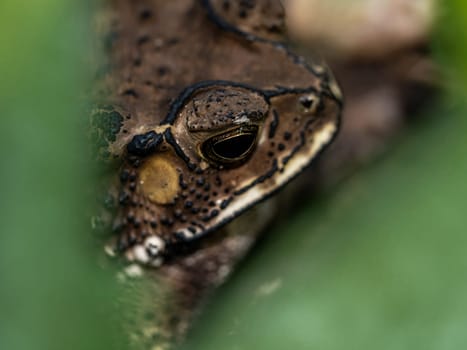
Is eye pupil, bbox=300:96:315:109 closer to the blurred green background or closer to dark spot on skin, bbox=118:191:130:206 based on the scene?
the blurred green background

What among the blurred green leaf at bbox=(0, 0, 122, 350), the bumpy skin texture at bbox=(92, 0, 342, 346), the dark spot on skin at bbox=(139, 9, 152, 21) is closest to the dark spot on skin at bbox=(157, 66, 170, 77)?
the bumpy skin texture at bbox=(92, 0, 342, 346)

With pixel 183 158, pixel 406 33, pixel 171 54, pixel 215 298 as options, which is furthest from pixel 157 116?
pixel 406 33

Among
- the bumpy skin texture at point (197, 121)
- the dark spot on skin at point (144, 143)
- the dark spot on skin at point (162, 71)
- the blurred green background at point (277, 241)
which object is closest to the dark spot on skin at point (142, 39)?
the bumpy skin texture at point (197, 121)

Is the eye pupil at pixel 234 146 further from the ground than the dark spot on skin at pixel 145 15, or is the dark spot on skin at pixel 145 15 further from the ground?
the dark spot on skin at pixel 145 15

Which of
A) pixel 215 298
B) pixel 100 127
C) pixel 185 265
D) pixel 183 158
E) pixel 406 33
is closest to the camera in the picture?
pixel 100 127

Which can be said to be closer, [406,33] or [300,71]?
[300,71]

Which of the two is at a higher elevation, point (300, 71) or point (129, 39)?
point (129, 39)

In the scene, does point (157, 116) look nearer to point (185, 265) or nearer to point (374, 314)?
point (185, 265)

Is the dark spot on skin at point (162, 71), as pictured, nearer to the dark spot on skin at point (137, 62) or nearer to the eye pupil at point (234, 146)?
the dark spot on skin at point (137, 62)
